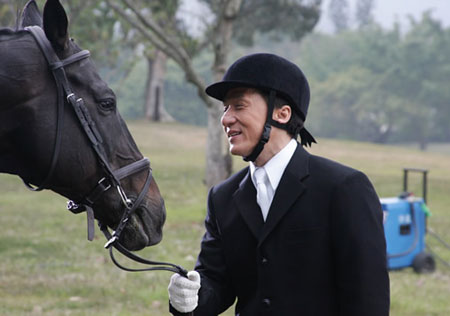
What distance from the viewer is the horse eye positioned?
8.90 feet

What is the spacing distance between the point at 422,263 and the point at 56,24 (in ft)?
24.1

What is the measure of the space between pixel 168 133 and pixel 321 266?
30276 mm

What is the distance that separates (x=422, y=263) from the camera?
8922mm

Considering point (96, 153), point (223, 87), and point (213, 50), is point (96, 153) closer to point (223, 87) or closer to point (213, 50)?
point (223, 87)

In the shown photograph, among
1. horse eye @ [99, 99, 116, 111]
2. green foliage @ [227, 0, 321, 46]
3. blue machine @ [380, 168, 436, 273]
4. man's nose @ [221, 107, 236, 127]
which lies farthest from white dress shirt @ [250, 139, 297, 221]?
green foliage @ [227, 0, 321, 46]

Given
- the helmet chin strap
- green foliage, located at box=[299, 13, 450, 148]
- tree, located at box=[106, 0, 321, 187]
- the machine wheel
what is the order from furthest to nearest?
green foliage, located at box=[299, 13, 450, 148]
tree, located at box=[106, 0, 321, 187]
the machine wheel
the helmet chin strap

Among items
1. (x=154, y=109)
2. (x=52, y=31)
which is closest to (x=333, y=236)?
(x=52, y=31)

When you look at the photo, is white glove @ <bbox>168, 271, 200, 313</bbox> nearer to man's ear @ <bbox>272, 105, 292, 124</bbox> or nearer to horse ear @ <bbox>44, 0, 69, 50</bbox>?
man's ear @ <bbox>272, 105, 292, 124</bbox>

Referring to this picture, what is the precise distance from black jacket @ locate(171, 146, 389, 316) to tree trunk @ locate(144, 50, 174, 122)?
34.9 meters

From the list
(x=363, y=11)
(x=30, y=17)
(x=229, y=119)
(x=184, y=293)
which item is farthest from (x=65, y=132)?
(x=363, y=11)

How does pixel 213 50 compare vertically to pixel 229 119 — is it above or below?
below

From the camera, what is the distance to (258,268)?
2.84 meters

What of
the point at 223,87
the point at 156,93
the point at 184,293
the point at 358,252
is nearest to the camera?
the point at 358,252

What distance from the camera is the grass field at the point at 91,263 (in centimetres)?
665
